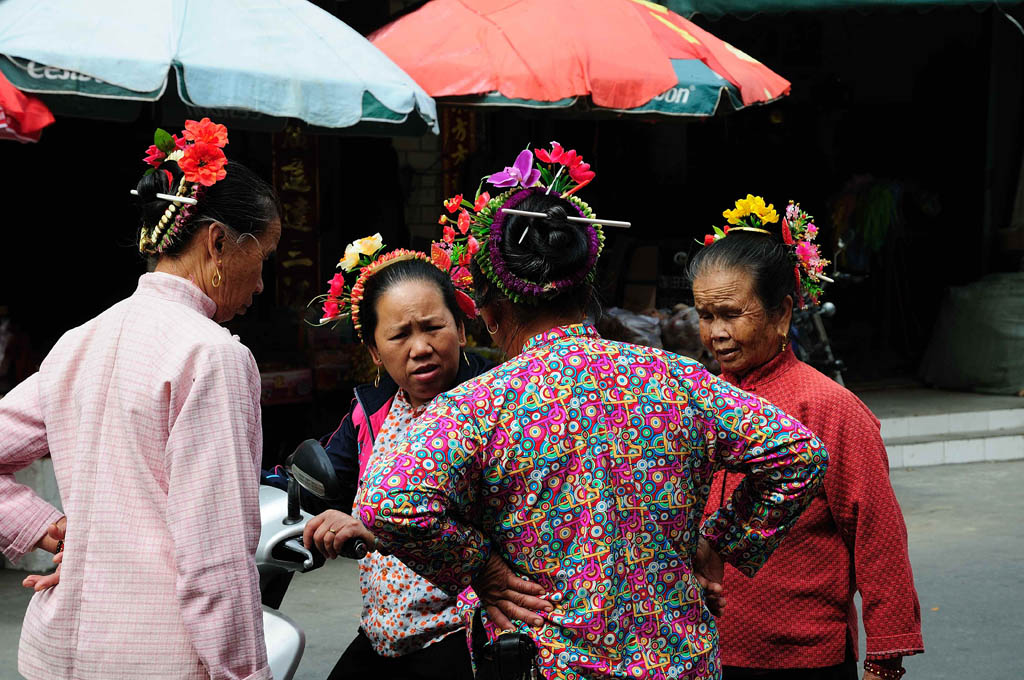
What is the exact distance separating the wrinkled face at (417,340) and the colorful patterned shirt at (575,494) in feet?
3.32

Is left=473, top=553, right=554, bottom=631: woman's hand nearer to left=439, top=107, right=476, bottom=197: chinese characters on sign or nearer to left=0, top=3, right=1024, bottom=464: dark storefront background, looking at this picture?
left=0, top=3, right=1024, bottom=464: dark storefront background

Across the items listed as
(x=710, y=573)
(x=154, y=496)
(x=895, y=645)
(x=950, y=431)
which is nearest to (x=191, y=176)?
(x=154, y=496)

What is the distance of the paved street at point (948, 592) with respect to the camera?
5.15 m

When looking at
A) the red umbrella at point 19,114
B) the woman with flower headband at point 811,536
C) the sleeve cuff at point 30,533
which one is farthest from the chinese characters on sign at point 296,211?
the sleeve cuff at point 30,533

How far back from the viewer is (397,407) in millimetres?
3131

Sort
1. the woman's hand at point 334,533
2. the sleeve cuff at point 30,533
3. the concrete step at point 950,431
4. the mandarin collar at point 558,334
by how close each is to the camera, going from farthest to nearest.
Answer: the concrete step at point 950,431 → the sleeve cuff at point 30,533 → the woman's hand at point 334,533 → the mandarin collar at point 558,334

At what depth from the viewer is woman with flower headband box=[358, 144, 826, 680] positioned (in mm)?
1970

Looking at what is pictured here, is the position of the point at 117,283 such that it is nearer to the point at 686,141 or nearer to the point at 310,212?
the point at 310,212

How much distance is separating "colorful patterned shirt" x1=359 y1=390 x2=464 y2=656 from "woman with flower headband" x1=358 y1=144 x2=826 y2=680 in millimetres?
660

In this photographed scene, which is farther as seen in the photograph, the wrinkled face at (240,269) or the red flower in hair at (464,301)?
the red flower in hair at (464,301)

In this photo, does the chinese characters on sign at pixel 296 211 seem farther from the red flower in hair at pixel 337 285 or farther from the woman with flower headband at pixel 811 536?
the woman with flower headband at pixel 811 536

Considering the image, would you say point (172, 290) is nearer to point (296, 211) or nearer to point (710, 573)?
point (710, 573)

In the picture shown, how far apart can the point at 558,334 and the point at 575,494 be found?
28 cm

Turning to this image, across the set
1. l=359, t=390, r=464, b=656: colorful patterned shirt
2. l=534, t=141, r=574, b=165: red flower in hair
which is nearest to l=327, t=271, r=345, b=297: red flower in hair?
l=359, t=390, r=464, b=656: colorful patterned shirt
